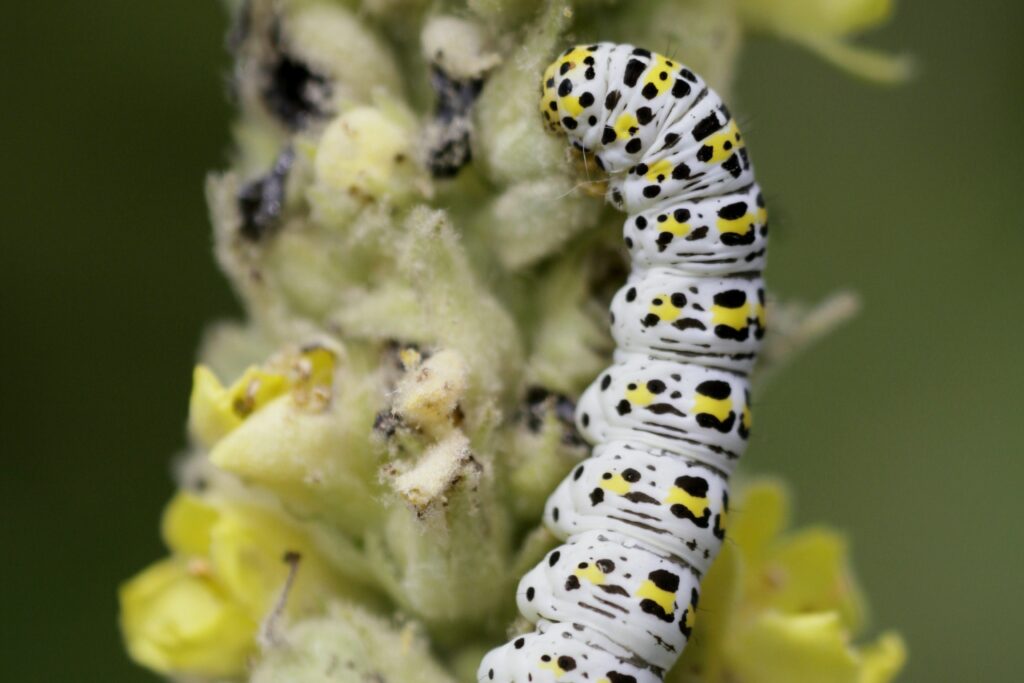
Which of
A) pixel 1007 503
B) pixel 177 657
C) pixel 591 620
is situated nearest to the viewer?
pixel 591 620

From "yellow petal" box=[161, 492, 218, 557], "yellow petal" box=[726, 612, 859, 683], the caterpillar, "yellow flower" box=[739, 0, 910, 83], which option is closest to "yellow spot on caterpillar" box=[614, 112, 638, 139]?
the caterpillar

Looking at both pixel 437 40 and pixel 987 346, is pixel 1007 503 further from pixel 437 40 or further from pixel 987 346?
pixel 437 40

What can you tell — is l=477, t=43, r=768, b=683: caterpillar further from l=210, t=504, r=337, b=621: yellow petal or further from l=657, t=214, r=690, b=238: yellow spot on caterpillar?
l=210, t=504, r=337, b=621: yellow petal

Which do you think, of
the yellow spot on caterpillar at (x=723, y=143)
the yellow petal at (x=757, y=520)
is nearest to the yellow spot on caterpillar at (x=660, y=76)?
the yellow spot on caterpillar at (x=723, y=143)

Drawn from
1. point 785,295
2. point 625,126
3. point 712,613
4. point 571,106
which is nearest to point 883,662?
point 712,613

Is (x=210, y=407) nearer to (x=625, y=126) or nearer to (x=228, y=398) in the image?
(x=228, y=398)

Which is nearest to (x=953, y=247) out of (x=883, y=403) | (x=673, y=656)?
(x=883, y=403)
